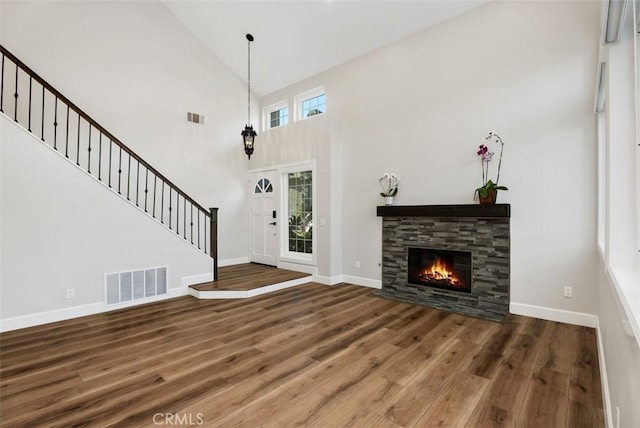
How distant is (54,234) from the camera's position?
366 cm

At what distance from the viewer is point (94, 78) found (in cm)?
529

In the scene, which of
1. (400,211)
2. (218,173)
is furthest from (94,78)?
(400,211)

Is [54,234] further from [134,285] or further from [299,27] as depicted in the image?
[299,27]

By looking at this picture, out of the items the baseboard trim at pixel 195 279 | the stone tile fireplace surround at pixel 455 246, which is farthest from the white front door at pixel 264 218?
the stone tile fireplace surround at pixel 455 246

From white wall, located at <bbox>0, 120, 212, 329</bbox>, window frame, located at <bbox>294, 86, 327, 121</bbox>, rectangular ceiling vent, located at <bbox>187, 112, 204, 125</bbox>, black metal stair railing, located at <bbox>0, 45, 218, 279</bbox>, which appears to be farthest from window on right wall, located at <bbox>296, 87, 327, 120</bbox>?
white wall, located at <bbox>0, 120, 212, 329</bbox>

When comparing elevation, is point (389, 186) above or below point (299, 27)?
below

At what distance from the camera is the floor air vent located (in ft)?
13.6

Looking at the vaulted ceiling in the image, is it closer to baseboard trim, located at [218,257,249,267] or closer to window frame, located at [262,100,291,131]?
A: window frame, located at [262,100,291,131]

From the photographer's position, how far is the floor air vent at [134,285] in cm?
413

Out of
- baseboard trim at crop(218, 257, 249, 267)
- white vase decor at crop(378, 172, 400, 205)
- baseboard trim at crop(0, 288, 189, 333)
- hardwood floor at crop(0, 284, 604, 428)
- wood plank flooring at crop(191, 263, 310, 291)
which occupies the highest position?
white vase decor at crop(378, 172, 400, 205)

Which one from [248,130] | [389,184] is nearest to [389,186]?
[389,184]

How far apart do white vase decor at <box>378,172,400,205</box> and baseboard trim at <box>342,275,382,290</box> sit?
4.64ft

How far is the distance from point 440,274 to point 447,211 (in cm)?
102

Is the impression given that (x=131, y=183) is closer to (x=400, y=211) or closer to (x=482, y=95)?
(x=400, y=211)
